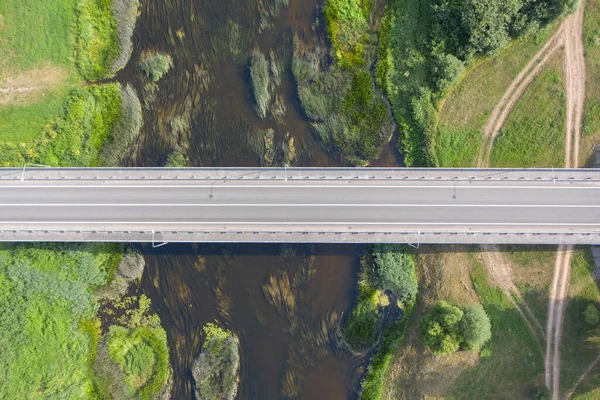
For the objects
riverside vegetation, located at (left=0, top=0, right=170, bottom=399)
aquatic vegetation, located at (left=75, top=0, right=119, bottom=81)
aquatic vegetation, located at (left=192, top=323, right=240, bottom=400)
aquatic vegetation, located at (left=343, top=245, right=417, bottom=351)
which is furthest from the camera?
aquatic vegetation, located at (left=75, top=0, right=119, bottom=81)

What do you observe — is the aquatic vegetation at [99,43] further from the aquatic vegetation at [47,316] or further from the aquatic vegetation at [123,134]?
the aquatic vegetation at [47,316]

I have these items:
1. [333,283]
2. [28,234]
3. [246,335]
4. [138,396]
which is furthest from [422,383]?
[28,234]

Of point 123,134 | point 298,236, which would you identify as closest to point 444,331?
point 298,236

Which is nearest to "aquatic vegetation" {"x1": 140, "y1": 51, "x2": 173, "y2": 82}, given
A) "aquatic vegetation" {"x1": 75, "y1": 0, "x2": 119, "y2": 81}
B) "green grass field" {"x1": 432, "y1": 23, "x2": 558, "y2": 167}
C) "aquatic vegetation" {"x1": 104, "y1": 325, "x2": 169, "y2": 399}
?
"aquatic vegetation" {"x1": 75, "y1": 0, "x2": 119, "y2": 81}

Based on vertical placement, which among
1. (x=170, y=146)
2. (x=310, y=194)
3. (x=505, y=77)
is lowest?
(x=310, y=194)

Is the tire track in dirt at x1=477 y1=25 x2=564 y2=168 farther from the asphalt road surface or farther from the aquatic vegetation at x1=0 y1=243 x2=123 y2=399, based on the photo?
the aquatic vegetation at x1=0 y1=243 x2=123 y2=399

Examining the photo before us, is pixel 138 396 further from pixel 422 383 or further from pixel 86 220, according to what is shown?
pixel 422 383
